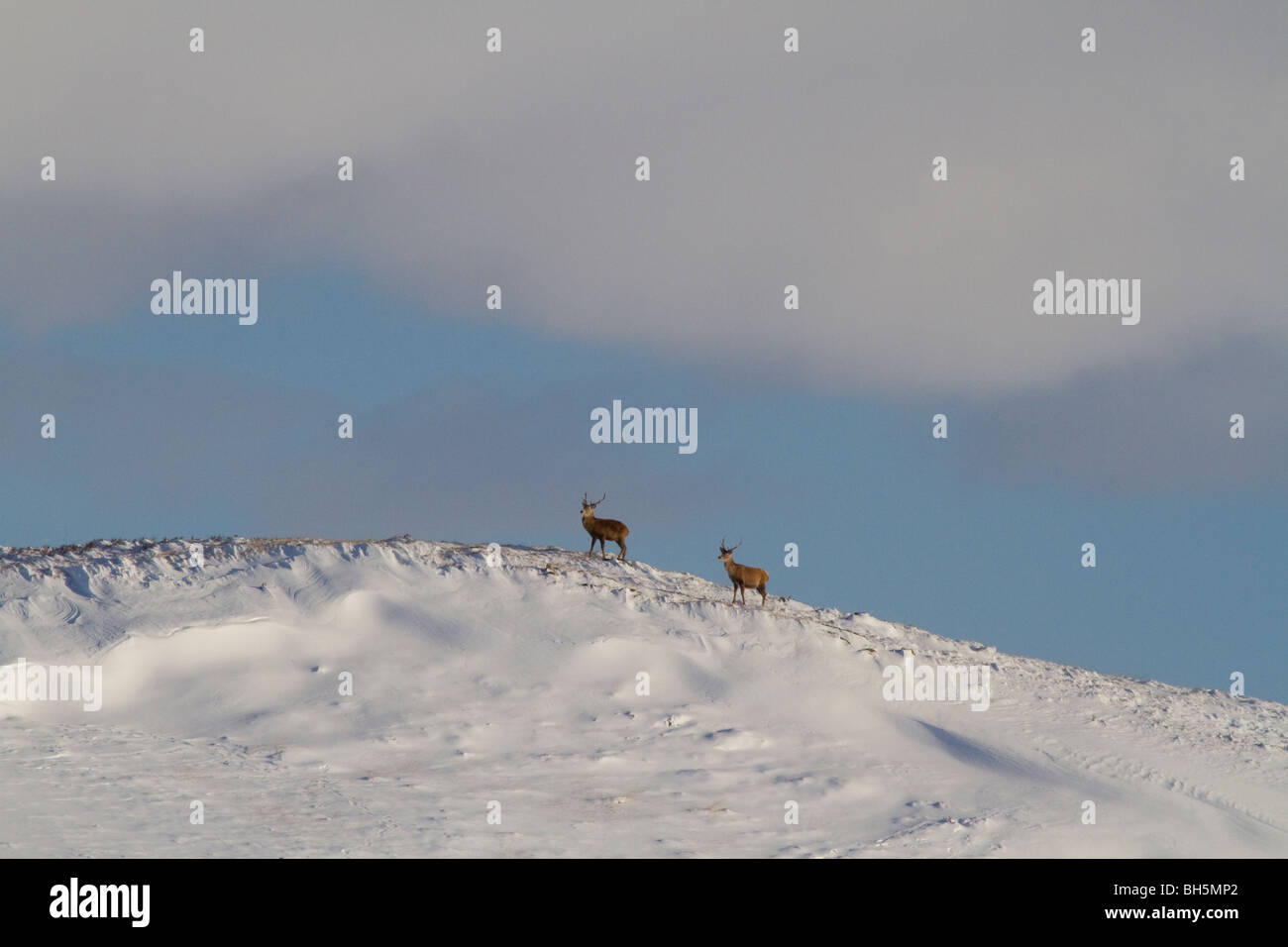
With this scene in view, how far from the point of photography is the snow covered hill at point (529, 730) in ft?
71.7

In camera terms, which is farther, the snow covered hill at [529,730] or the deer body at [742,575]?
the deer body at [742,575]

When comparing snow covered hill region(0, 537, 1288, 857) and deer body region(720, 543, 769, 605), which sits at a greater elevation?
deer body region(720, 543, 769, 605)

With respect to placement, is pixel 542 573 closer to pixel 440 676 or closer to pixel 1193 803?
pixel 440 676

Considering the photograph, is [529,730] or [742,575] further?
[742,575]

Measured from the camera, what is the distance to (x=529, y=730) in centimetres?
2667

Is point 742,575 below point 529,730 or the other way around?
the other way around

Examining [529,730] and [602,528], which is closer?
[529,730]

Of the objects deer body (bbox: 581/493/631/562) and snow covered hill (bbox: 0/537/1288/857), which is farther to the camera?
Result: deer body (bbox: 581/493/631/562)

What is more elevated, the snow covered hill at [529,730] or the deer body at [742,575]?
the deer body at [742,575]

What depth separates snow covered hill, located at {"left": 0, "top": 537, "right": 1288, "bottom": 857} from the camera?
21859 millimetres

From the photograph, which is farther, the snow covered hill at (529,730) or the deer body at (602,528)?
the deer body at (602,528)

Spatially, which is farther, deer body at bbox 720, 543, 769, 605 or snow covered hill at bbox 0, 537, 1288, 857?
deer body at bbox 720, 543, 769, 605
